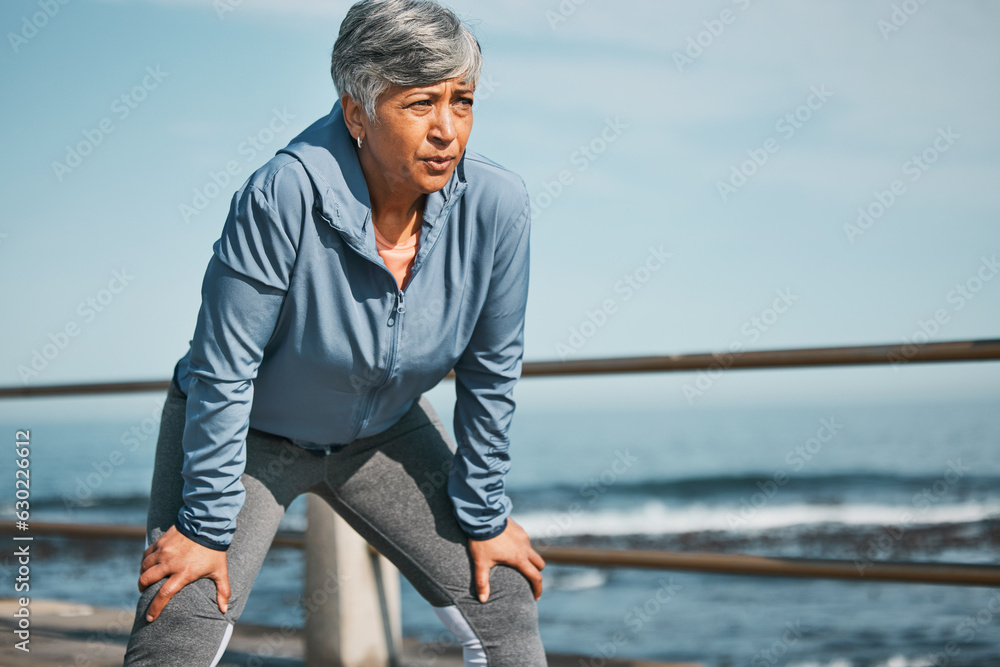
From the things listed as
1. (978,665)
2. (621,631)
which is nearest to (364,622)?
(978,665)

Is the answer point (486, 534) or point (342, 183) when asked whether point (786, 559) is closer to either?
point (486, 534)

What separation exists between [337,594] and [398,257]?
1352mm

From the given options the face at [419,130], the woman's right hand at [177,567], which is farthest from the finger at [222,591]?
the face at [419,130]

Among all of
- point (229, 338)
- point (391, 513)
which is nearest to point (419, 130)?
point (229, 338)

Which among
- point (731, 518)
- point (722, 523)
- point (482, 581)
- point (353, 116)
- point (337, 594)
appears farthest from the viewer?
Result: point (731, 518)

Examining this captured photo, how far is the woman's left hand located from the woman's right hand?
0.41 meters

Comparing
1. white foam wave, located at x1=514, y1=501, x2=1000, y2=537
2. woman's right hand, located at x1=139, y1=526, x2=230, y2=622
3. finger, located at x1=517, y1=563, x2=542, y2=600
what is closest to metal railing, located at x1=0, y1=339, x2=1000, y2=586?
finger, located at x1=517, y1=563, x2=542, y2=600

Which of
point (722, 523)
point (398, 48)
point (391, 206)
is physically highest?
point (398, 48)

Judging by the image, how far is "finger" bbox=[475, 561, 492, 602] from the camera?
1350 millimetres

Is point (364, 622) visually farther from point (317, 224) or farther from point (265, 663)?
point (317, 224)

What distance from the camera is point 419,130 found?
1176 millimetres

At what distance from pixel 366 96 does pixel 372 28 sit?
95 mm

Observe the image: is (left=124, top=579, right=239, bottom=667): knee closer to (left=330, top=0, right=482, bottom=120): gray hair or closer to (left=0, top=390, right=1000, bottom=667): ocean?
(left=330, top=0, right=482, bottom=120): gray hair

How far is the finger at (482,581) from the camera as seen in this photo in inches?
53.1
